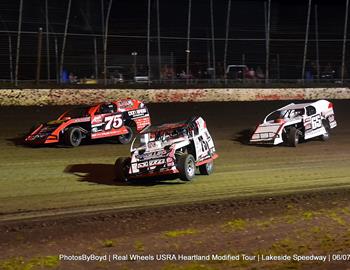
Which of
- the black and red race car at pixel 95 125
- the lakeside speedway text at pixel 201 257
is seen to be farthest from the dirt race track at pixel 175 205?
the black and red race car at pixel 95 125

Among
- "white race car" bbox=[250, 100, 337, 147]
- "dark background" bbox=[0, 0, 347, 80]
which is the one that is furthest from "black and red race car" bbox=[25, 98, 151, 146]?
"dark background" bbox=[0, 0, 347, 80]

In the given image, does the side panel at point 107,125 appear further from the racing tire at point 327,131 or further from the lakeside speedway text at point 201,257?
the lakeside speedway text at point 201,257

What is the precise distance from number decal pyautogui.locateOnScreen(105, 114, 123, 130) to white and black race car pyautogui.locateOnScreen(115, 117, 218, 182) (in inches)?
186

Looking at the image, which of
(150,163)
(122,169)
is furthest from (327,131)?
(122,169)

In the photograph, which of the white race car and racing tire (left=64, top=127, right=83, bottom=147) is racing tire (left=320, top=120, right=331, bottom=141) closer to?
the white race car

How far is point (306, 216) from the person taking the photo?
8.67 m

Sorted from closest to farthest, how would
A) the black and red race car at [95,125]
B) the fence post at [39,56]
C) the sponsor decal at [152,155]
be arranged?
the sponsor decal at [152,155] → the black and red race car at [95,125] → the fence post at [39,56]

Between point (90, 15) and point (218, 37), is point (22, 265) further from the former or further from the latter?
point (218, 37)

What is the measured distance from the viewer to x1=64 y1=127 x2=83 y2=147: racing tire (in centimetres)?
1706

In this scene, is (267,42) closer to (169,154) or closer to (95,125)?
(95,125)

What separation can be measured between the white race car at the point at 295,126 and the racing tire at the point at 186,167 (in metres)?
6.27

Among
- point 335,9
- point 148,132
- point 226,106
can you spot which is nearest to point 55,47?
point 226,106

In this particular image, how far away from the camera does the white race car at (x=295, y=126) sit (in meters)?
18.6

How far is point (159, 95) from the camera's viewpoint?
78.0 feet
